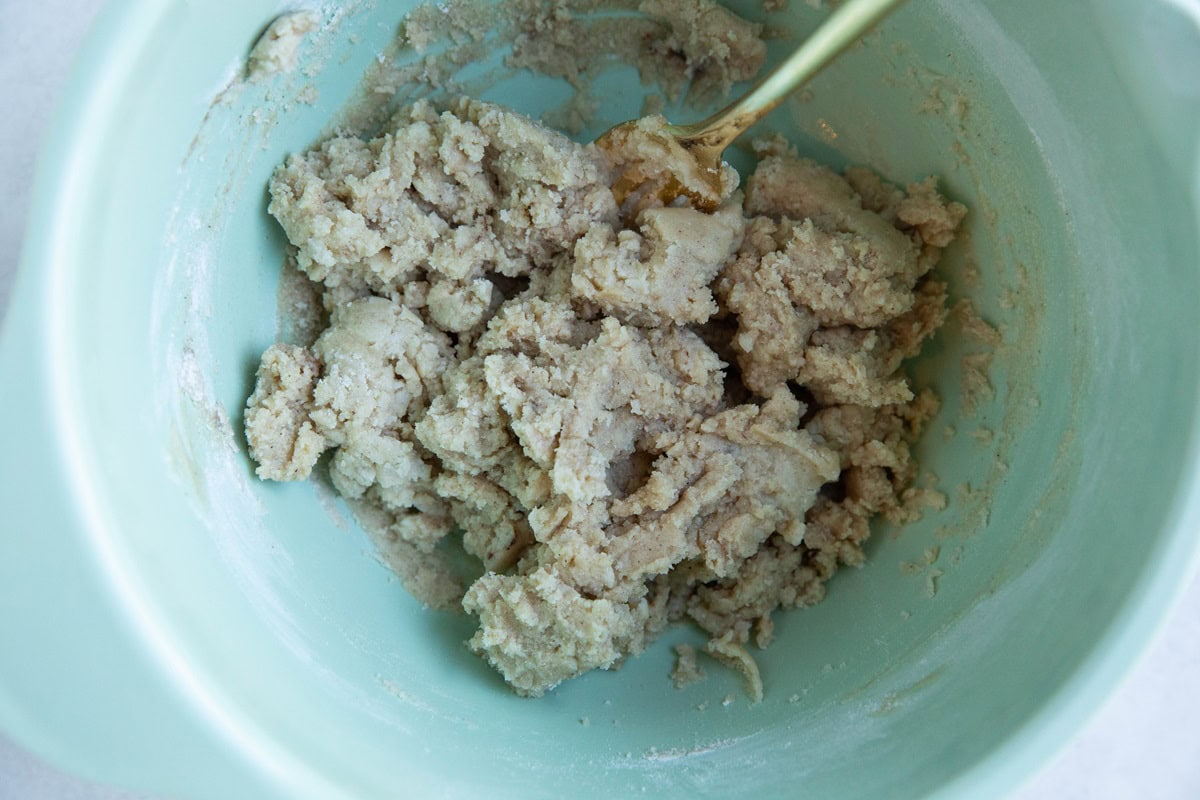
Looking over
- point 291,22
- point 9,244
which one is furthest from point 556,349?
point 9,244

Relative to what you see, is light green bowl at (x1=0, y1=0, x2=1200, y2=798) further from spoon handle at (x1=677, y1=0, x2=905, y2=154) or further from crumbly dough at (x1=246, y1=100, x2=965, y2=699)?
spoon handle at (x1=677, y1=0, x2=905, y2=154)

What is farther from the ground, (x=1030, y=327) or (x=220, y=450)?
(x=1030, y=327)

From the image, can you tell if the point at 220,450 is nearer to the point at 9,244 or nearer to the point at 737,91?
the point at 9,244

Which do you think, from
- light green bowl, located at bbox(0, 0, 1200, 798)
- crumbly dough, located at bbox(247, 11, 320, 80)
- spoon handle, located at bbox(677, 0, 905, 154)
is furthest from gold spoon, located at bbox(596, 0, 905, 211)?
crumbly dough, located at bbox(247, 11, 320, 80)

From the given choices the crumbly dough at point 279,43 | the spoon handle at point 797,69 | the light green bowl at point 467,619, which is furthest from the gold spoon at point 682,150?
the crumbly dough at point 279,43

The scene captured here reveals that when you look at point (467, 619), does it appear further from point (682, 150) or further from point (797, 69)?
point (797, 69)

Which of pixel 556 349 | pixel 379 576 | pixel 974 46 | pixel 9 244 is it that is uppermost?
pixel 974 46

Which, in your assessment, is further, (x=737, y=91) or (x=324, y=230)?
(x=737, y=91)
